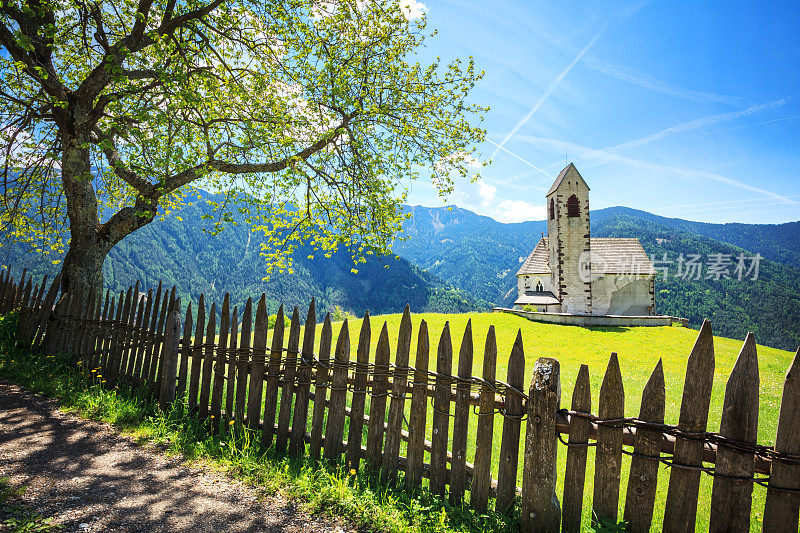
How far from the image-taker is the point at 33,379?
6977 mm

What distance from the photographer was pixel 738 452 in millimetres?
2486

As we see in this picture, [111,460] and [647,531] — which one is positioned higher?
[647,531]

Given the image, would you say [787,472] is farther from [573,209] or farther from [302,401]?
[573,209]

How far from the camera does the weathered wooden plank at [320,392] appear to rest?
4340 mm

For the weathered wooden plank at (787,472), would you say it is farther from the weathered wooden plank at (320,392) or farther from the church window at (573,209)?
the church window at (573,209)

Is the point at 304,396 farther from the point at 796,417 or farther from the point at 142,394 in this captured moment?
the point at 796,417

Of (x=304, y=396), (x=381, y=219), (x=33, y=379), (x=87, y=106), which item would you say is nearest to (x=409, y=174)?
(x=381, y=219)

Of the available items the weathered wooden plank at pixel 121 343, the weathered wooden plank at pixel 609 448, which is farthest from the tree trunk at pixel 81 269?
the weathered wooden plank at pixel 609 448

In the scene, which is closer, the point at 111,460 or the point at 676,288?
the point at 111,460

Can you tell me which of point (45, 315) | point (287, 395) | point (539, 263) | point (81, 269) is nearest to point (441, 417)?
point (287, 395)

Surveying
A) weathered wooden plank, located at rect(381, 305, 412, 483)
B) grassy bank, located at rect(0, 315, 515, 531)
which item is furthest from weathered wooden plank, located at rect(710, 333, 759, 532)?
weathered wooden plank, located at rect(381, 305, 412, 483)

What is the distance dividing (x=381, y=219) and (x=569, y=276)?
3551 centimetres

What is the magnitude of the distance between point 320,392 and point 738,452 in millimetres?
3692

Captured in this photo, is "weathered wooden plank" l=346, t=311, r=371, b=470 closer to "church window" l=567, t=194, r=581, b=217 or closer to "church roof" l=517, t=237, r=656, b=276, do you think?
"church window" l=567, t=194, r=581, b=217
